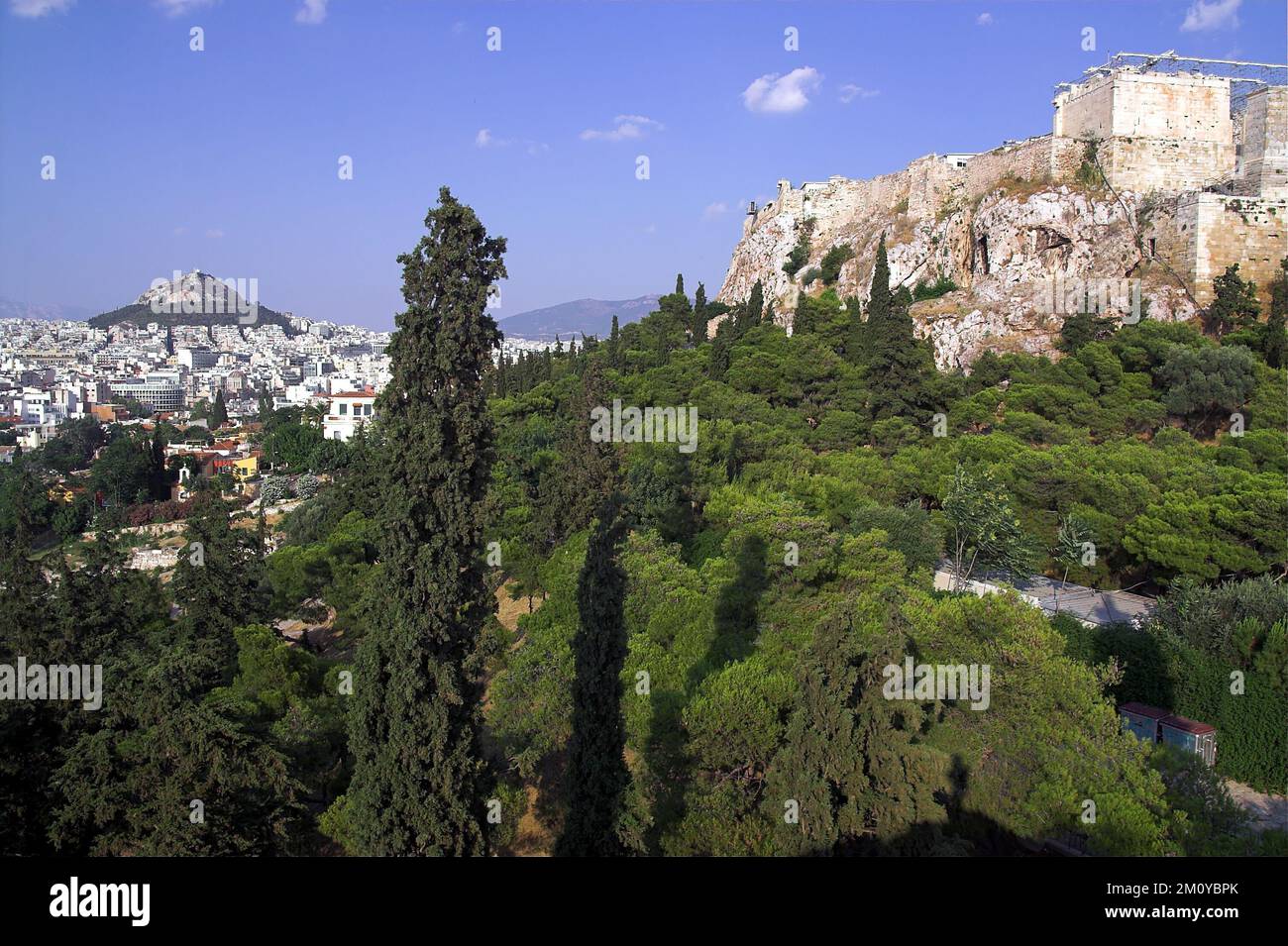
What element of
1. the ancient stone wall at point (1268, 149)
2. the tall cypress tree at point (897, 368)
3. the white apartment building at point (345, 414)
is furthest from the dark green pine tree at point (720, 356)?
the white apartment building at point (345, 414)

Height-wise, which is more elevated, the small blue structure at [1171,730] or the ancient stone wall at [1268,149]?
the ancient stone wall at [1268,149]

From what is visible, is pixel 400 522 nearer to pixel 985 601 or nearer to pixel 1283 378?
pixel 985 601

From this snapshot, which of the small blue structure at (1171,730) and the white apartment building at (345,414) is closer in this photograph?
the small blue structure at (1171,730)

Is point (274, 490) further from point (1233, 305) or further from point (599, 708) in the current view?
point (1233, 305)

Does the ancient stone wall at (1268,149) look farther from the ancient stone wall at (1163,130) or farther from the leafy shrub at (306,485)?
the leafy shrub at (306,485)

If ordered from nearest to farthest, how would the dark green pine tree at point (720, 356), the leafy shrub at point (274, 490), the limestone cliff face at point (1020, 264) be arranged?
the limestone cliff face at point (1020, 264)
the dark green pine tree at point (720, 356)
the leafy shrub at point (274, 490)

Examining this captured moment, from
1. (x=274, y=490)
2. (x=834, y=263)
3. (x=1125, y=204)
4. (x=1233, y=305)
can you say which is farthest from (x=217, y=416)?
(x=1233, y=305)
